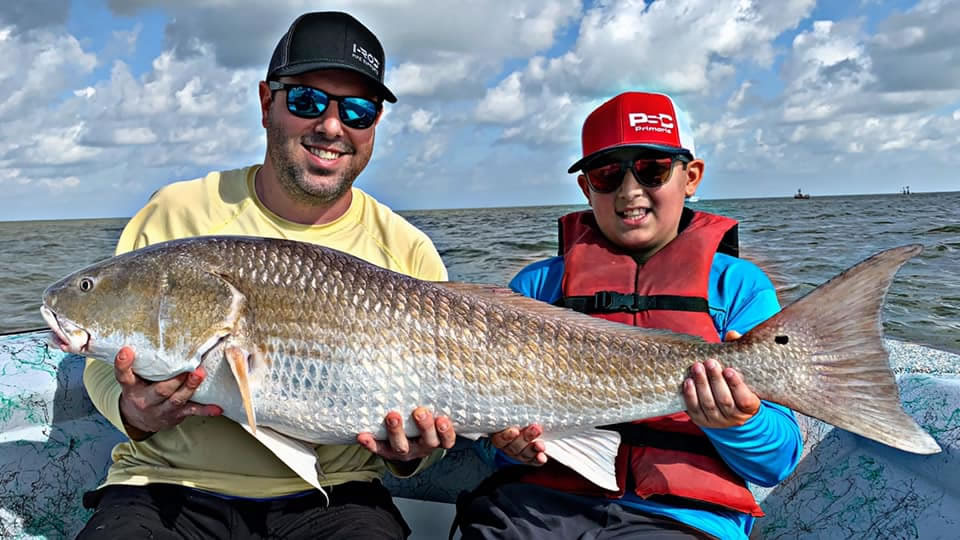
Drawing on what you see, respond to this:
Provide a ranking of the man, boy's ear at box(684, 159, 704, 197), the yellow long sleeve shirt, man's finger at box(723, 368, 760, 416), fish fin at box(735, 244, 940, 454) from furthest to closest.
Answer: boy's ear at box(684, 159, 704, 197) < the yellow long sleeve shirt < the man < man's finger at box(723, 368, 760, 416) < fish fin at box(735, 244, 940, 454)

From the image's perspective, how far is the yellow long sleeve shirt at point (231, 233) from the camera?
3123 mm

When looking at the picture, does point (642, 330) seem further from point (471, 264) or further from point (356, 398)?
point (471, 264)

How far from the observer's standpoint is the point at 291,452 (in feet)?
9.68

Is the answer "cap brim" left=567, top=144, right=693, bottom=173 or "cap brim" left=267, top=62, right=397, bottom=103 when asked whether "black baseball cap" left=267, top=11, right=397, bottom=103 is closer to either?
"cap brim" left=267, top=62, right=397, bottom=103

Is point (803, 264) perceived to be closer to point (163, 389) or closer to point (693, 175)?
point (693, 175)

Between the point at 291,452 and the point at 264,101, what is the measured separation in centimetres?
188

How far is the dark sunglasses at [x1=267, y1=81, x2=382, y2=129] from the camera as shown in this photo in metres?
3.50

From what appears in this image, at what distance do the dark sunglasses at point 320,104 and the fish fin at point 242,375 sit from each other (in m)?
1.30

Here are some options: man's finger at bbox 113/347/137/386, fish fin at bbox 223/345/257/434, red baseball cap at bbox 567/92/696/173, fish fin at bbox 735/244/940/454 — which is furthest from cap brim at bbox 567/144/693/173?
man's finger at bbox 113/347/137/386

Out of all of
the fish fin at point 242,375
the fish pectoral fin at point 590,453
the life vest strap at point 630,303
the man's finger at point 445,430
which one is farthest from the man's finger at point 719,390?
the fish fin at point 242,375

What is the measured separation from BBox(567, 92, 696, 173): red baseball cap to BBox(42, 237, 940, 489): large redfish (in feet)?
3.25

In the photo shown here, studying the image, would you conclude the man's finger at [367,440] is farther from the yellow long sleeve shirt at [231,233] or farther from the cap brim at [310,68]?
the cap brim at [310,68]

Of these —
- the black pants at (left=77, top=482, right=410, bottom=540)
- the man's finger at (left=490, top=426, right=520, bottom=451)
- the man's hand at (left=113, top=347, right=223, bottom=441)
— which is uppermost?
the man's hand at (left=113, top=347, right=223, bottom=441)

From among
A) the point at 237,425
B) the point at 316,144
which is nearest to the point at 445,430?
the point at 237,425
